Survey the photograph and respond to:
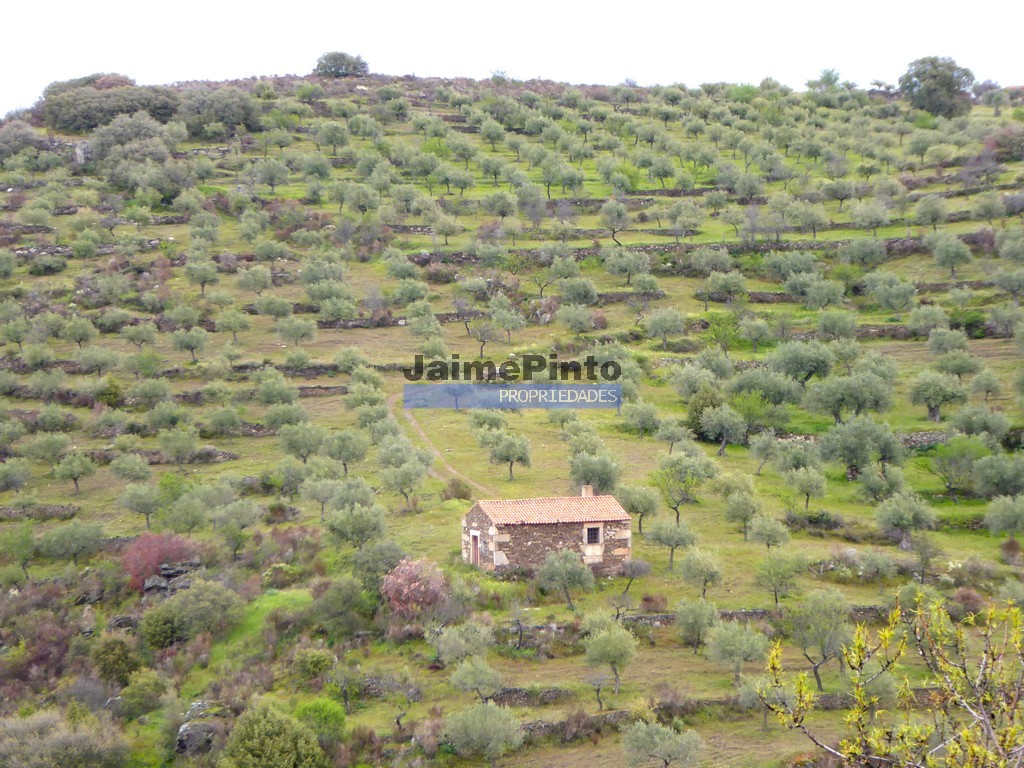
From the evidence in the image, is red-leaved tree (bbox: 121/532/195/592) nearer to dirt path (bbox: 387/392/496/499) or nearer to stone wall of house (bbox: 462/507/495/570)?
stone wall of house (bbox: 462/507/495/570)

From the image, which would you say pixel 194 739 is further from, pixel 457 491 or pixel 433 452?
pixel 433 452

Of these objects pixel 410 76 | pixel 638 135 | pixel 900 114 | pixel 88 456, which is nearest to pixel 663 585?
pixel 88 456

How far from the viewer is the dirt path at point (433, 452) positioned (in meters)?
47.9

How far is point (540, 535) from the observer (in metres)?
38.7

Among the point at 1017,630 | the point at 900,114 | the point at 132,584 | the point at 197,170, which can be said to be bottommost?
the point at 132,584

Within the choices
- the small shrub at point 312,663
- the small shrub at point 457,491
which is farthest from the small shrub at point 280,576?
the small shrub at point 457,491

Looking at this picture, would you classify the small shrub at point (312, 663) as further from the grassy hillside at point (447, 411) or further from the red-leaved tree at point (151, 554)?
the red-leaved tree at point (151, 554)

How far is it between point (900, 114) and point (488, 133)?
5758 centimetres

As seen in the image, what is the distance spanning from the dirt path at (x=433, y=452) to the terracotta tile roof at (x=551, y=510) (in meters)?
6.53

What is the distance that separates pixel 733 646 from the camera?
32.0 m

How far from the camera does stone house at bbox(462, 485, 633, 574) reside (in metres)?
38.2

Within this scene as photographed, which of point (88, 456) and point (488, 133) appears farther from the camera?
point (488, 133)

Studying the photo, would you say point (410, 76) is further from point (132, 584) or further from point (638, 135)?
point (132, 584)

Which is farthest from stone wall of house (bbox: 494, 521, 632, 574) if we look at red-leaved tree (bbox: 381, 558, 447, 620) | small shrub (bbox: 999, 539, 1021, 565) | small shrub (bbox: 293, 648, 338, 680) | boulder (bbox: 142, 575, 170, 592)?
small shrub (bbox: 999, 539, 1021, 565)
